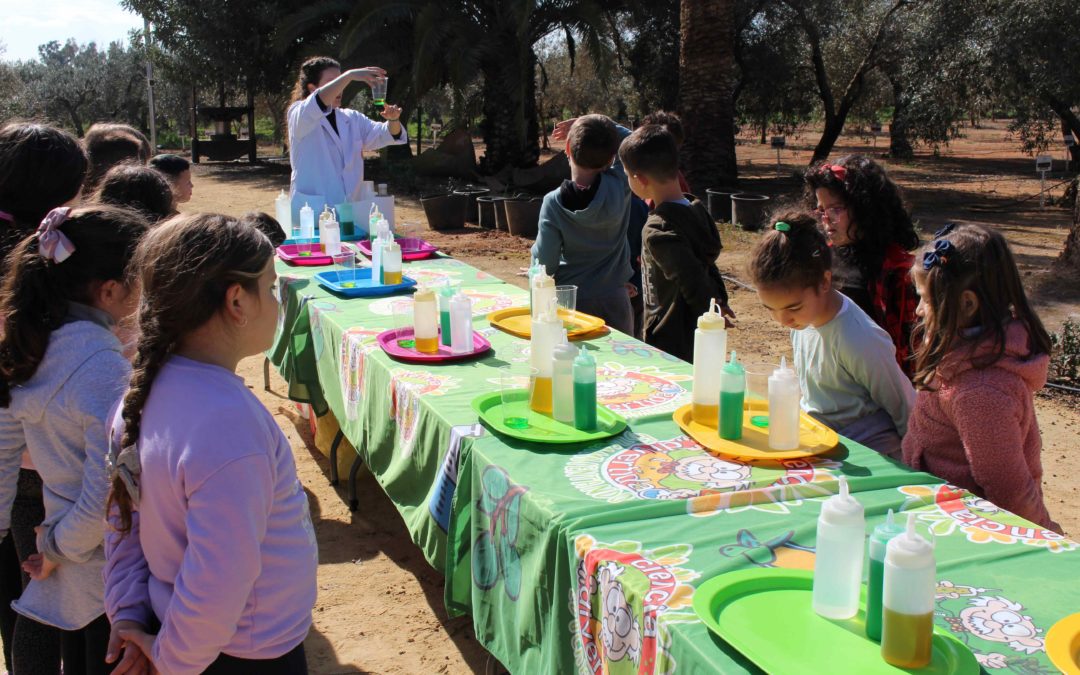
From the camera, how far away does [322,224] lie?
509cm

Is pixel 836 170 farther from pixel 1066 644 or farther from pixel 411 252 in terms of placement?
pixel 411 252

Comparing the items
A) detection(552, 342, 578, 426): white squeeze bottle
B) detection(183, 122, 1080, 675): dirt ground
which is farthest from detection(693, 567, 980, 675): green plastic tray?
detection(183, 122, 1080, 675): dirt ground

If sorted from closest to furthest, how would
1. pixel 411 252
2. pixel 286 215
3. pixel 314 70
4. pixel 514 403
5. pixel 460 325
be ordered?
pixel 514 403 → pixel 460 325 → pixel 411 252 → pixel 314 70 → pixel 286 215

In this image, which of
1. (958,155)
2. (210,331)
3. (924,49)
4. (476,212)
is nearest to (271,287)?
(210,331)

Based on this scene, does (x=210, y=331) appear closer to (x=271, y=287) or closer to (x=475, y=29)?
(x=271, y=287)

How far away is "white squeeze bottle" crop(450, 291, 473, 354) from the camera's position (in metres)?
3.30

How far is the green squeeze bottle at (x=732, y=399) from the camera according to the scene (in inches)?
92.7

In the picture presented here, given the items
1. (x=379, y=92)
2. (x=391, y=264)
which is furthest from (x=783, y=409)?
(x=379, y=92)

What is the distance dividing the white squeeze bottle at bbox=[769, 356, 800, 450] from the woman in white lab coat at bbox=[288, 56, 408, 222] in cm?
378

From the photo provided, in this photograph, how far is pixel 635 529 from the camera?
6.52ft

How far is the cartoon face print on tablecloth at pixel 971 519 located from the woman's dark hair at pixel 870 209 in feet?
4.10

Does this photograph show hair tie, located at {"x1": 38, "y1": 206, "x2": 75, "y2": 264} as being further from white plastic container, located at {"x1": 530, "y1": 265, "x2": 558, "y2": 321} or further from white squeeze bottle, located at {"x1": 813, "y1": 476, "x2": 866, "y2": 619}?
white squeeze bottle, located at {"x1": 813, "y1": 476, "x2": 866, "y2": 619}

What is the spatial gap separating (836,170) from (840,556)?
6.59 feet

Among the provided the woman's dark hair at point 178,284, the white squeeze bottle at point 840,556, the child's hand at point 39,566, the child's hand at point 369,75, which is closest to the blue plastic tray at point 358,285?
the child's hand at point 369,75
